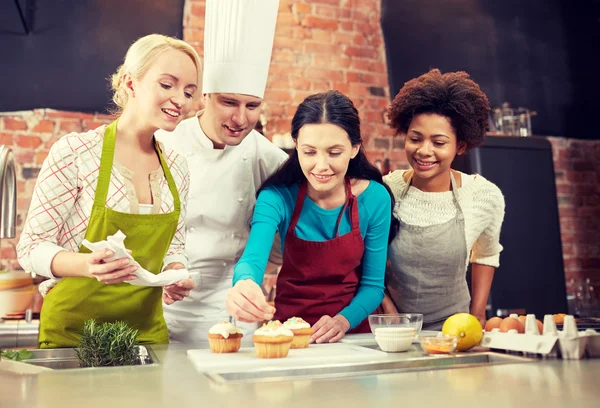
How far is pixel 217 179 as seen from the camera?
6.99 feet

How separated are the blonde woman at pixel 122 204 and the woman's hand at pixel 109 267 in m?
0.08

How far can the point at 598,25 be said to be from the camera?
5105 mm

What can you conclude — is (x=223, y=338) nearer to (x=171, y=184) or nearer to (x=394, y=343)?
(x=394, y=343)

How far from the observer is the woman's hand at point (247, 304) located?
1496 millimetres

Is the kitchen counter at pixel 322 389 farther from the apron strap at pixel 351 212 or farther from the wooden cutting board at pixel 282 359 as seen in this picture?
the apron strap at pixel 351 212

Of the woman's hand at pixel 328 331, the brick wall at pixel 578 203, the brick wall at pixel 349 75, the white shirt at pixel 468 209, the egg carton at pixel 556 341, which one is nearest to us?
the egg carton at pixel 556 341

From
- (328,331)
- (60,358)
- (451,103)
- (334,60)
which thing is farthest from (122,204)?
(334,60)

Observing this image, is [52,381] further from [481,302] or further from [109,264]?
[481,302]

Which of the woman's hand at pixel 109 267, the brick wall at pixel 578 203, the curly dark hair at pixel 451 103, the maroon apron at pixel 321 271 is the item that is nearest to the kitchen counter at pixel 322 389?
the woman's hand at pixel 109 267

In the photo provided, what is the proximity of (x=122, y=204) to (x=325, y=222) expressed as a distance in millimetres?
607

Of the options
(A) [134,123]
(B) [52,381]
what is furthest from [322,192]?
(B) [52,381]

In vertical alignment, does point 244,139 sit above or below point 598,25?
below

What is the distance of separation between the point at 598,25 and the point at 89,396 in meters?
5.26

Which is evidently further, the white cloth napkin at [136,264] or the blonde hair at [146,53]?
the blonde hair at [146,53]
